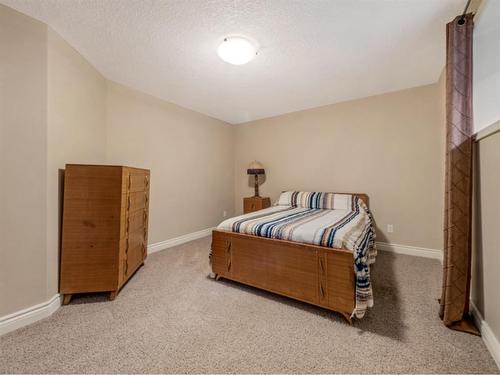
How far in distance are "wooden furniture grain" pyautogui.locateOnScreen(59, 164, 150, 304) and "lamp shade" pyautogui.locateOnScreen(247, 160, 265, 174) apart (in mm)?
2359

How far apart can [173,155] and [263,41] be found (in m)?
2.08

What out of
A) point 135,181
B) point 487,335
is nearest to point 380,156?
point 487,335

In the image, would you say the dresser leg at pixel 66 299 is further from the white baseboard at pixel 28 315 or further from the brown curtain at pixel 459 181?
the brown curtain at pixel 459 181

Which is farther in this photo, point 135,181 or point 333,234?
point 135,181

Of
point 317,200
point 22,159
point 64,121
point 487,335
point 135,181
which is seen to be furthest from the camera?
point 317,200

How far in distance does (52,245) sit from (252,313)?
1.67 metres

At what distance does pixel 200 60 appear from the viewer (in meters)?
2.17

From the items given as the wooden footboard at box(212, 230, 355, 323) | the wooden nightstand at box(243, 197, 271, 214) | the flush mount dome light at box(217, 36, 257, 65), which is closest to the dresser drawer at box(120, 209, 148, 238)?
the wooden footboard at box(212, 230, 355, 323)

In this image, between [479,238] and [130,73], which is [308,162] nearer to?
[479,238]

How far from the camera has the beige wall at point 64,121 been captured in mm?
1692

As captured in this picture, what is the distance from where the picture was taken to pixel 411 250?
9.56ft

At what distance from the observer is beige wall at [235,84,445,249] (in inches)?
109

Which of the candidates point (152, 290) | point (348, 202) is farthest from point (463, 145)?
point (152, 290)

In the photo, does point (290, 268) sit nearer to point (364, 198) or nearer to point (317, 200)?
point (317, 200)
